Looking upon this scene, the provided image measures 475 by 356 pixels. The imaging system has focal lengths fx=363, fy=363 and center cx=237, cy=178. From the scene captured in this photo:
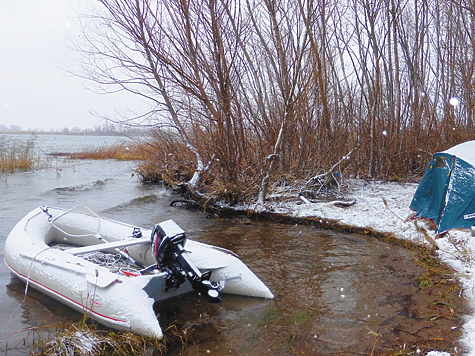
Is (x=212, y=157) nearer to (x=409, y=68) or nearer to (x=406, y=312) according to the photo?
(x=406, y=312)

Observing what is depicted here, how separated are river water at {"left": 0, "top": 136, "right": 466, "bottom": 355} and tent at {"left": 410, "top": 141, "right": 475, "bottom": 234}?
105 centimetres

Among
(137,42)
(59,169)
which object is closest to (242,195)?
(137,42)

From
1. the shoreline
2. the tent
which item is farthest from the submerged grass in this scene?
the tent

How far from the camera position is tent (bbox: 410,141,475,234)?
5.91 metres

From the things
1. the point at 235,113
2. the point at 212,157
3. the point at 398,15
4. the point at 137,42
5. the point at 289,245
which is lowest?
the point at 289,245

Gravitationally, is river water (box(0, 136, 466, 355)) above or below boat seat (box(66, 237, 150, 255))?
below

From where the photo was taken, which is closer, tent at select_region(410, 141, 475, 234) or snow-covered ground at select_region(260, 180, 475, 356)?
snow-covered ground at select_region(260, 180, 475, 356)

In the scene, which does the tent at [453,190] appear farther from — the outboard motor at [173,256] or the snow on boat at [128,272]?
the outboard motor at [173,256]

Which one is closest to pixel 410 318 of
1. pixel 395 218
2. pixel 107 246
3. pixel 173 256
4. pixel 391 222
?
pixel 173 256

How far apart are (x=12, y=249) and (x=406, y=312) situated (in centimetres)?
496

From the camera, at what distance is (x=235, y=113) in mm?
8648

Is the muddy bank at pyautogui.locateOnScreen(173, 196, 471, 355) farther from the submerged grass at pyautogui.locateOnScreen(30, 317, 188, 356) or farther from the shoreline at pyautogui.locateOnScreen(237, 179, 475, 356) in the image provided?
the submerged grass at pyautogui.locateOnScreen(30, 317, 188, 356)

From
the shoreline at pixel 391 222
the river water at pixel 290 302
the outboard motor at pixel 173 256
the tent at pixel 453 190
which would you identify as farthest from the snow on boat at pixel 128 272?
the tent at pixel 453 190

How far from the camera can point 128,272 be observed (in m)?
4.11
